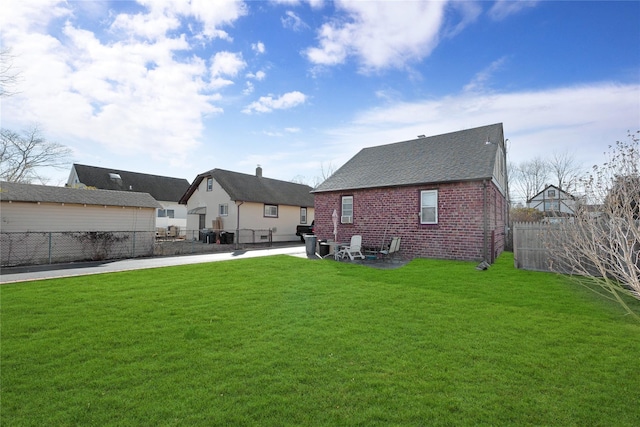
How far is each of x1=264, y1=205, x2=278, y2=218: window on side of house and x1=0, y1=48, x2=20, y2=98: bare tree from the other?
15.8 m

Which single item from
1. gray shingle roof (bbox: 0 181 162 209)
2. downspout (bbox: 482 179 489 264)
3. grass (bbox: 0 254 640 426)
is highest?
gray shingle roof (bbox: 0 181 162 209)

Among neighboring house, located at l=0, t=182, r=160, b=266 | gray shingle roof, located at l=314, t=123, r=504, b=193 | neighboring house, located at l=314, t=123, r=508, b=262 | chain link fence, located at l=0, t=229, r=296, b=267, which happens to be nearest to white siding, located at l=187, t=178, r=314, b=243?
chain link fence, located at l=0, t=229, r=296, b=267

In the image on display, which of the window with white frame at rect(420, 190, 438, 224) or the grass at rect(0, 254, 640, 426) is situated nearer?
the grass at rect(0, 254, 640, 426)

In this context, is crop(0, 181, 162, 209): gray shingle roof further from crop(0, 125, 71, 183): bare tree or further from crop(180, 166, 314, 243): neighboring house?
crop(0, 125, 71, 183): bare tree

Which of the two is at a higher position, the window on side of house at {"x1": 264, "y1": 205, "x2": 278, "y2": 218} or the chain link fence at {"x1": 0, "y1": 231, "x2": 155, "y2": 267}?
the window on side of house at {"x1": 264, "y1": 205, "x2": 278, "y2": 218}

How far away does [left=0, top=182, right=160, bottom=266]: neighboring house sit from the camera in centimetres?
1330

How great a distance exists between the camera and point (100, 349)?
14.0ft

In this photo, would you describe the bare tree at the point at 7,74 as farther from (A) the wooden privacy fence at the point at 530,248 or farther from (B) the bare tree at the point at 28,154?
(A) the wooden privacy fence at the point at 530,248

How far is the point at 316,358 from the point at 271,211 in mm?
22398

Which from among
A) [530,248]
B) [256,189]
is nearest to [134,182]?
[256,189]

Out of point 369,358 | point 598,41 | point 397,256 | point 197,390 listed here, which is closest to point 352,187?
point 397,256

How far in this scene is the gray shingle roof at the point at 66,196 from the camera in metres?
13.9

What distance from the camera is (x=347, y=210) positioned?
16812 mm

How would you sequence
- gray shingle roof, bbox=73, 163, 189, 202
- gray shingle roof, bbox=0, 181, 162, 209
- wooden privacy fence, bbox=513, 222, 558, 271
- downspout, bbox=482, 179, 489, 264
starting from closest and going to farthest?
wooden privacy fence, bbox=513, 222, 558, 271 → downspout, bbox=482, 179, 489, 264 → gray shingle roof, bbox=0, 181, 162, 209 → gray shingle roof, bbox=73, 163, 189, 202
